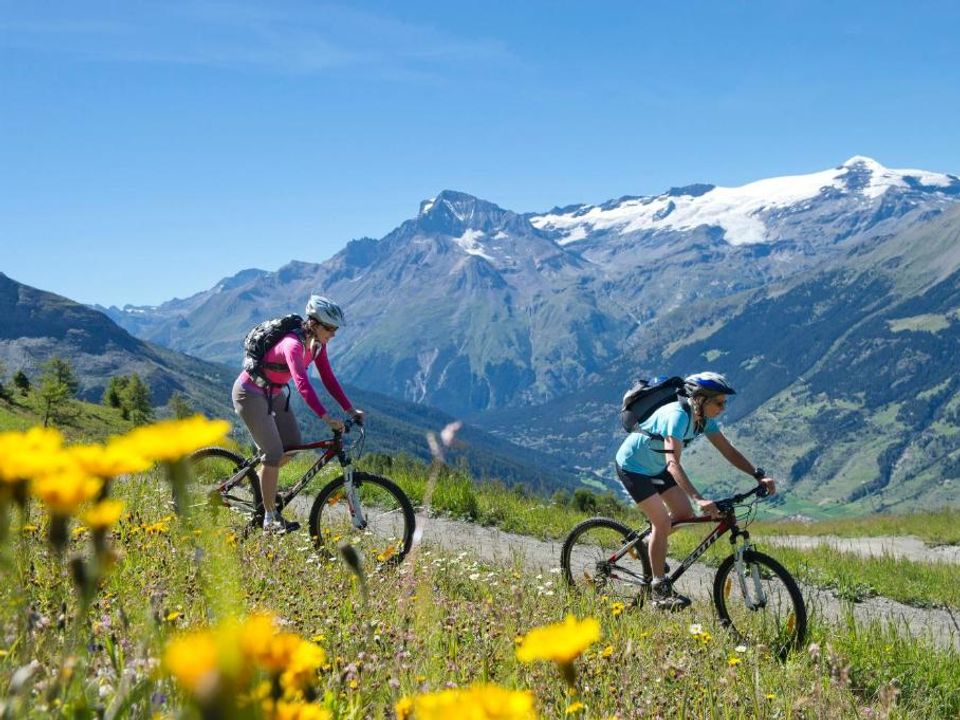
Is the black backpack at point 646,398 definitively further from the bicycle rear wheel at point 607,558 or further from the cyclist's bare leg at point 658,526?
the bicycle rear wheel at point 607,558

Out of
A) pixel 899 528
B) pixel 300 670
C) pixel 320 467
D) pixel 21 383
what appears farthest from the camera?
pixel 21 383

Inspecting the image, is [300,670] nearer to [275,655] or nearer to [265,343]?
[275,655]

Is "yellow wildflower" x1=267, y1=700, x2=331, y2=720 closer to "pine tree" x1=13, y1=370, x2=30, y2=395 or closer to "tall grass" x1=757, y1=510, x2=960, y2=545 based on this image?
"tall grass" x1=757, y1=510, x2=960, y2=545

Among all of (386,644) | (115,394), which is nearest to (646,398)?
(386,644)

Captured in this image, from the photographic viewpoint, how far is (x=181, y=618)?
415 centimetres

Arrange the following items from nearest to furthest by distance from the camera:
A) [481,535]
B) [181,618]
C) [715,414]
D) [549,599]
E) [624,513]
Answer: [181,618] → [549,599] → [715,414] → [481,535] → [624,513]

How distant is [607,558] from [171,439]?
875 centimetres

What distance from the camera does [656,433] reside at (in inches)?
342

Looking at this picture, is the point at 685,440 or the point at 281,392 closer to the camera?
the point at 685,440

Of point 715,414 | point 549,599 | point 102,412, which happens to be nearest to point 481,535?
point 715,414

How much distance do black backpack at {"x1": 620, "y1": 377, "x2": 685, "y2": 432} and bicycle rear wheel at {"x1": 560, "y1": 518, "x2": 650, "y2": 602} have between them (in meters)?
1.29

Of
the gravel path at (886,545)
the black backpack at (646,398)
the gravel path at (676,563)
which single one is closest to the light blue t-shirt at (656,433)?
the black backpack at (646,398)

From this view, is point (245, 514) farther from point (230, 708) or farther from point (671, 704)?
point (230, 708)

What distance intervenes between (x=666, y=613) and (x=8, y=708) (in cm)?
704
